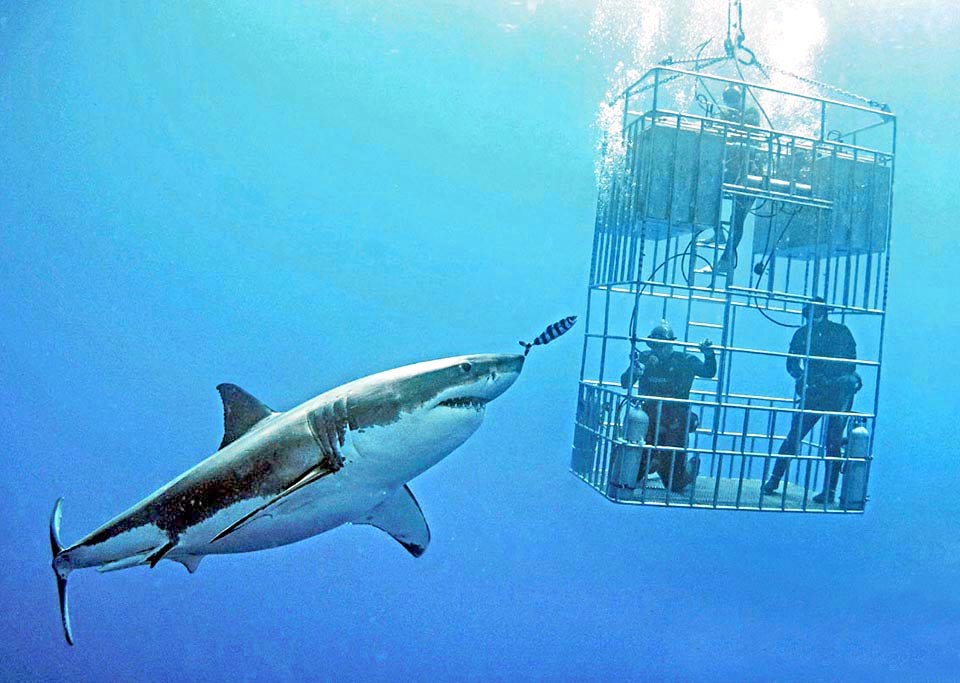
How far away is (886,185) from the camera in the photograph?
17.4ft

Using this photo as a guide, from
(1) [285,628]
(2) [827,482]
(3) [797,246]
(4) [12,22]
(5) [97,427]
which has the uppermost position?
(4) [12,22]

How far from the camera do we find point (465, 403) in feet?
9.25

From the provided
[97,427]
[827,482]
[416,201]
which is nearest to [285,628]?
[97,427]

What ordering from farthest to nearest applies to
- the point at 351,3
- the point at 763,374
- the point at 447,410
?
the point at 763,374
the point at 351,3
the point at 447,410

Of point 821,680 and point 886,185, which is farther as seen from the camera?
point 821,680

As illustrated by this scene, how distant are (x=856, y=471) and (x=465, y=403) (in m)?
3.64

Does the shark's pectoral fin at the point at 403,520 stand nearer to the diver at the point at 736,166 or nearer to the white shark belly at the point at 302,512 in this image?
the white shark belly at the point at 302,512

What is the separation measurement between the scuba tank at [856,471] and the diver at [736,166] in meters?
1.51

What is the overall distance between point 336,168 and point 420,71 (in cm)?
401

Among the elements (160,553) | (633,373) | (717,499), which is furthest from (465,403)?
(717,499)

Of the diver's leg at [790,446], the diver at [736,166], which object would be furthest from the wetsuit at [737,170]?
the diver's leg at [790,446]

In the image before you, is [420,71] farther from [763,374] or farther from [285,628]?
[285,628]

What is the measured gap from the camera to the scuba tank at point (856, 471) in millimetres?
5098

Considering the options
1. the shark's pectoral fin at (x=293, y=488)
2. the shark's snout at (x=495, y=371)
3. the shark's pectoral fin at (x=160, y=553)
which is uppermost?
the shark's snout at (x=495, y=371)
